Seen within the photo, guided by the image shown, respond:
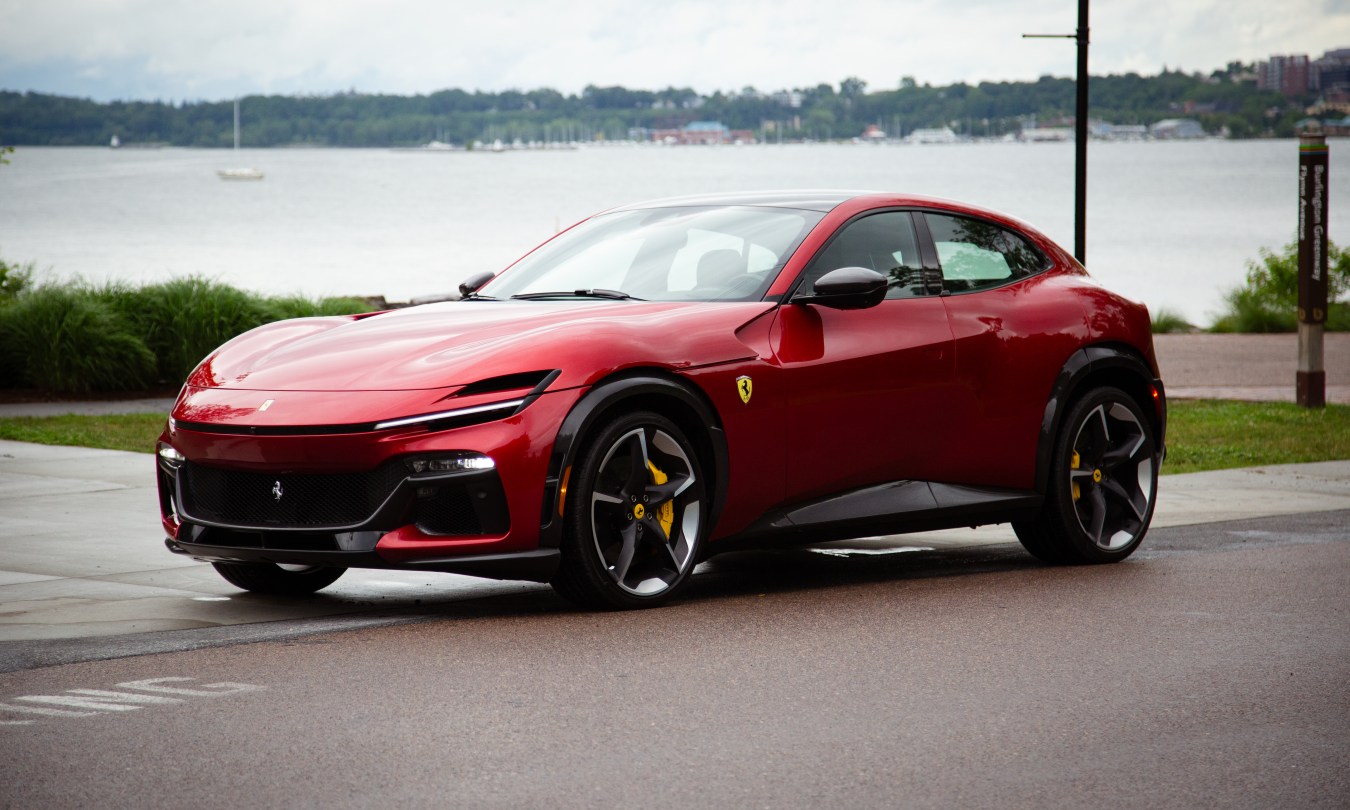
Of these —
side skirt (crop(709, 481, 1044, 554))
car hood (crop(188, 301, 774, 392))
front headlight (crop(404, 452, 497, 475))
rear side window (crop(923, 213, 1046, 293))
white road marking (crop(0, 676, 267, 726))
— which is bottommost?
white road marking (crop(0, 676, 267, 726))

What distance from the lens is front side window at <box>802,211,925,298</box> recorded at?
7500 millimetres

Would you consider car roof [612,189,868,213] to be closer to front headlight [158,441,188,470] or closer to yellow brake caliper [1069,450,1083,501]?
yellow brake caliper [1069,450,1083,501]

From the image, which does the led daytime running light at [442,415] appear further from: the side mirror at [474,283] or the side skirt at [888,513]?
the side mirror at [474,283]

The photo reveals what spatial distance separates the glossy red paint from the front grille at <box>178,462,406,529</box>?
2.5 inches

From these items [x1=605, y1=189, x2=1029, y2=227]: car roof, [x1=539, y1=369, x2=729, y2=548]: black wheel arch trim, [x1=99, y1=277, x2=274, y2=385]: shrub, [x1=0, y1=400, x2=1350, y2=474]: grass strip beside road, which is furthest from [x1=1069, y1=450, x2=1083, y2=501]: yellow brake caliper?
→ [x1=99, y1=277, x2=274, y2=385]: shrub

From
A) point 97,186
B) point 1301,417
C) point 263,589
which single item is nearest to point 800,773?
point 263,589

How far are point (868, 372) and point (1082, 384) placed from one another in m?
1.51

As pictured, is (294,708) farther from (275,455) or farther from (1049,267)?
(1049,267)

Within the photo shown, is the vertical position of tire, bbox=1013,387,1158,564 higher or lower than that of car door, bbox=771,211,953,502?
lower

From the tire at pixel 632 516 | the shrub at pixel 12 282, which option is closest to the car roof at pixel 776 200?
the tire at pixel 632 516

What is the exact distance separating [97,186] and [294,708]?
137 m

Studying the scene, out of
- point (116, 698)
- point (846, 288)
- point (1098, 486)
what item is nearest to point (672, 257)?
point (846, 288)

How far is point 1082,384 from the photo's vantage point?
27.3 ft

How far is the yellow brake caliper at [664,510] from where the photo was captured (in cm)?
673
